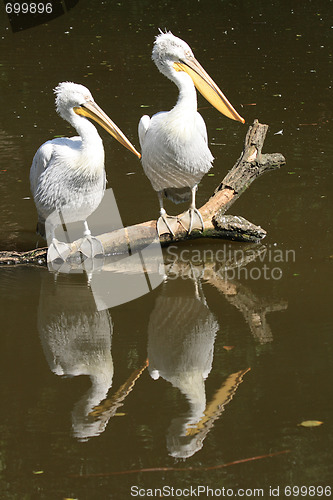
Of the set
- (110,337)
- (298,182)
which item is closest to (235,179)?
(298,182)

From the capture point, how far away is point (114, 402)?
13.4 ft

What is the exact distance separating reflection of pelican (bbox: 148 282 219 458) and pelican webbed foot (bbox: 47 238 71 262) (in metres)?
0.79

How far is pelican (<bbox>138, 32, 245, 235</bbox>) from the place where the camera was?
558 centimetres

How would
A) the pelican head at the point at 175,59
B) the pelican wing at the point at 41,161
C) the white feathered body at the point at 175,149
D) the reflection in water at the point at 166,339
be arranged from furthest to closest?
1. the pelican head at the point at 175,59
2. the white feathered body at the point at 175,149
3. the pelican wing at the point at 41,161
4. the reflection in water at the point at 166,339

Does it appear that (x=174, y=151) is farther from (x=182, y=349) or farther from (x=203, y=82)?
(x=182, y=349)

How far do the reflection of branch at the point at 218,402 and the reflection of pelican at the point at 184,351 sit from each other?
0.09ft

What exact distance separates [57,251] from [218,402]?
1.96 m

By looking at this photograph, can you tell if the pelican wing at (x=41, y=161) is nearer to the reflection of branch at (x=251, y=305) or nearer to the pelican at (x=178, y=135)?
the pelican at (x=178, y=135)

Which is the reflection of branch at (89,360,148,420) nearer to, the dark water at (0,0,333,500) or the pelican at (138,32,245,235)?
the dark water at (0,0,333,500)

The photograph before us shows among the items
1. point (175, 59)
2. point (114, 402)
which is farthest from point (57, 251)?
point (114, 402)

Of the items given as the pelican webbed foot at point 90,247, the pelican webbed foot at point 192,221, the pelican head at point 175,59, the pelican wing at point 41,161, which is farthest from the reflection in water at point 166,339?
the pelican head at point 175,59

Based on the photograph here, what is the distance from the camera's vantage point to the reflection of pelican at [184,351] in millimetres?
3836

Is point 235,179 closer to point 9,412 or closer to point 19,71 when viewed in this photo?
point 9,412

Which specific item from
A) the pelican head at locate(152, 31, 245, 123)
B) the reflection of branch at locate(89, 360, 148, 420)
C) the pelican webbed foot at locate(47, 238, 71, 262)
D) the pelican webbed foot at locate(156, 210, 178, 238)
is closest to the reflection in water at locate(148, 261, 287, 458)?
the reflection of branch at locate(89, 360, 148, 420)
